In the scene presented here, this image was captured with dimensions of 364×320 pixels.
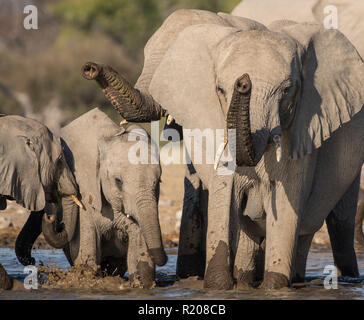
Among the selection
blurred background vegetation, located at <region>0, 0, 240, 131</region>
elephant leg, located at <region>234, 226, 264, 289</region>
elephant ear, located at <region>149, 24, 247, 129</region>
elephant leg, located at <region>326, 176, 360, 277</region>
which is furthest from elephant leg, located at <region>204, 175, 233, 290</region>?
blurred background vegetation, located at <region>0, 0, 240, 131</region>

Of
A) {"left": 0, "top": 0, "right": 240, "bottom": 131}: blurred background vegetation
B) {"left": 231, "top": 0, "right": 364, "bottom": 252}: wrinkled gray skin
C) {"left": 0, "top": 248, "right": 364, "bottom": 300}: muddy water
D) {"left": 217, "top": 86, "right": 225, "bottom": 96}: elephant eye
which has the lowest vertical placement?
{"left": 0, "top": 248, "right": 364, "bottom": 300}: muddy water

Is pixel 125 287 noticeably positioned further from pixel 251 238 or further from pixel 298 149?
pixel 298 149

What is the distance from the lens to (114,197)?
718 cm

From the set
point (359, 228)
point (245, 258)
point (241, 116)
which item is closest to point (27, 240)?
point (245, 258)

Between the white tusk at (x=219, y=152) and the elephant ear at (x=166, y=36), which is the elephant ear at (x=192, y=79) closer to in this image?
the white tusk at (x=219, y=152)

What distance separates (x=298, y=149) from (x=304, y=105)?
24 cm

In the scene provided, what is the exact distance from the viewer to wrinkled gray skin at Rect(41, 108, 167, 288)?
6984 mm

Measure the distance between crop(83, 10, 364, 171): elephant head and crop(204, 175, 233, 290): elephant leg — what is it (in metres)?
0.34

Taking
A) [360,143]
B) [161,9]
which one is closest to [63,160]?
[360,143]

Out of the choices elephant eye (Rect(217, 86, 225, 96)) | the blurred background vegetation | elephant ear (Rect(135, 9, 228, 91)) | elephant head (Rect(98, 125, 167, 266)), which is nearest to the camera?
elephant eye (Rect(217, 86, 225, 96))

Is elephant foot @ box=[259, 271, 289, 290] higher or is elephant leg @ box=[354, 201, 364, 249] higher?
elephant leg @ box=[354, 201, 364, 249]

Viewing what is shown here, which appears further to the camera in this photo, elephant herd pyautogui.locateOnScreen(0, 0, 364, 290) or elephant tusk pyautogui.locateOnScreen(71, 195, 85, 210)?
elephant tusk pyautogui.locateOnScreen(71, 195, 85, 210)

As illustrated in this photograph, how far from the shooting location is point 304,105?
6.49 metres

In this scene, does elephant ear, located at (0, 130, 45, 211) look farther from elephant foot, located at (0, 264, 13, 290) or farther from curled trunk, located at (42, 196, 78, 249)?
elephant foot, located at (0, 264, 13, 290)
